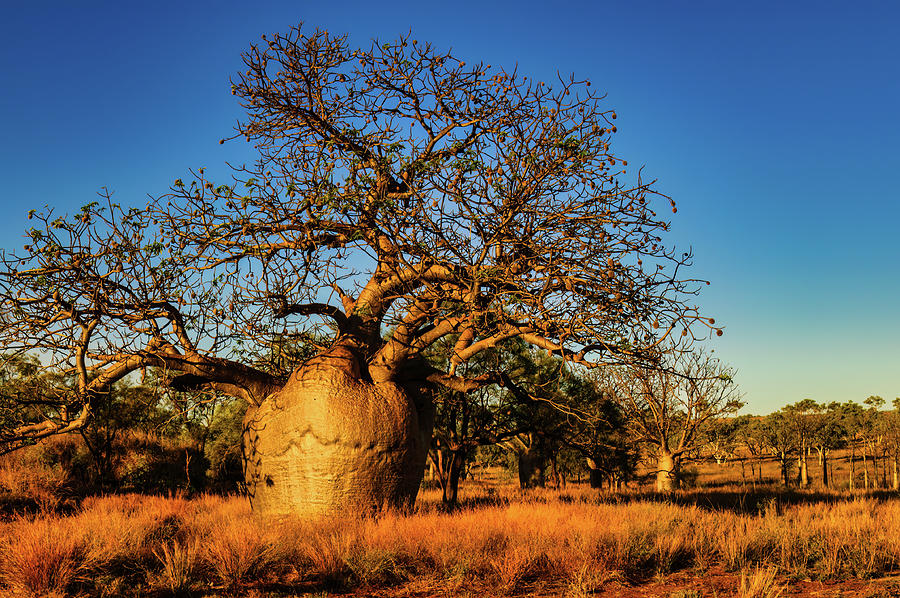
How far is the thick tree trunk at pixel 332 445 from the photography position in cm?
874

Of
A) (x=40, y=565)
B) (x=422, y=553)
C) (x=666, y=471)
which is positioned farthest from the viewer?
(x=666, y=471)

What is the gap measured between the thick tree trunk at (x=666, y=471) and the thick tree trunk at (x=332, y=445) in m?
10.2

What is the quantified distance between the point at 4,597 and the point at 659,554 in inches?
256

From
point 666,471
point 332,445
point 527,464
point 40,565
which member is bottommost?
point 527,464

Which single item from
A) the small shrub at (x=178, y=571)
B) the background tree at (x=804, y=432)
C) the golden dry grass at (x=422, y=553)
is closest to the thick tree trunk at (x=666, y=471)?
the golden dry grass at (x=422, y=553)

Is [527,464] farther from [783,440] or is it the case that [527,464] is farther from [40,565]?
[783,440]

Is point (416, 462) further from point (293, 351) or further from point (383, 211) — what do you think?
point (383, 211)

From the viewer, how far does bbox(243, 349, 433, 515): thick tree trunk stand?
8.74 meters

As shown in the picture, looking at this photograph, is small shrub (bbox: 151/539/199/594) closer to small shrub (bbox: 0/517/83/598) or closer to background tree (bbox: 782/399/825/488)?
small shrub (bbox: 0/517/83/598)

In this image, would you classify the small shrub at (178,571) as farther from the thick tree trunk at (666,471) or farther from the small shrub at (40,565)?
→ the thick tree trunk at (666,471)

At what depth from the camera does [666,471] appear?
56.7 feet

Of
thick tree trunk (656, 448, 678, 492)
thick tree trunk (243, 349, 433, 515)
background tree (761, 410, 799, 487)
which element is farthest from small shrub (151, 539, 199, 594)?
background tree (761, 410, 799, 487)

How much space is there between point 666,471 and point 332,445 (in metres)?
11.8

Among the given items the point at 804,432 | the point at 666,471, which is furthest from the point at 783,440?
the point at 666,471
